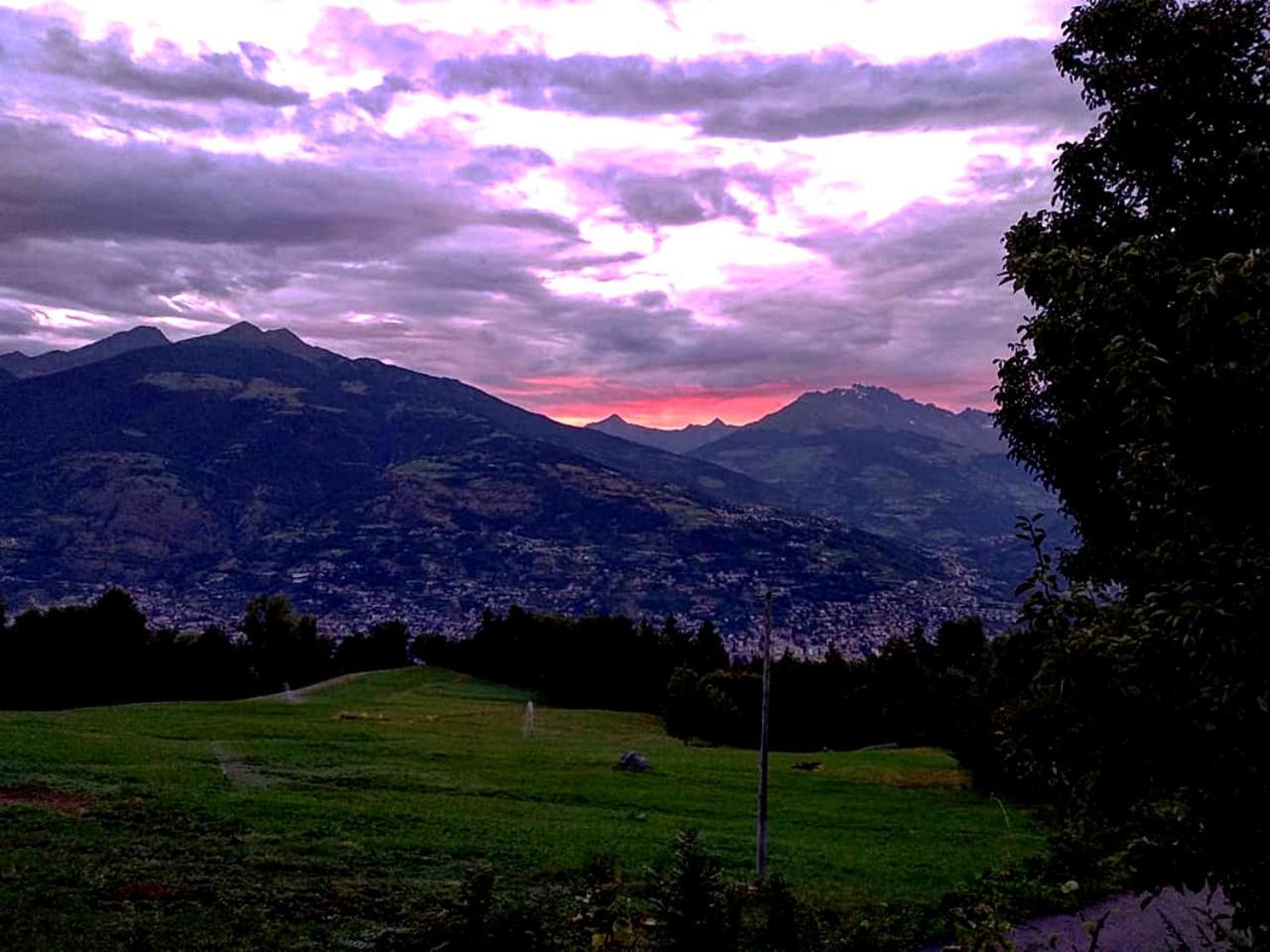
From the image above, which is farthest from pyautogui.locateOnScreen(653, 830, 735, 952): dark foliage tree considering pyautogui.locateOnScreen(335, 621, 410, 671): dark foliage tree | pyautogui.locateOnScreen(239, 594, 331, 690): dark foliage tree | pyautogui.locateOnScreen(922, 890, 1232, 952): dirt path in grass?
pyautogui.locateOnScreen(335, 621, 410, 671): dark foliage tree

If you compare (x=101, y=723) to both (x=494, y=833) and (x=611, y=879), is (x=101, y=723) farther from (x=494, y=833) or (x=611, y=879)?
(x=611, y=879)

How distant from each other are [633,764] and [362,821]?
2065cm

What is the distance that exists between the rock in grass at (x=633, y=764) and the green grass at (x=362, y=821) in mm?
1090

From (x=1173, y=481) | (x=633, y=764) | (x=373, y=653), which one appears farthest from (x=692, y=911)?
(x=373, y=653)

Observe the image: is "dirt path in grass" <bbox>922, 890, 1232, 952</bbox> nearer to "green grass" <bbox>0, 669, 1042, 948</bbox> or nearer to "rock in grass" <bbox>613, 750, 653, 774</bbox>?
"green grass" <bbox>0, 669, 1042, 948</bbox>

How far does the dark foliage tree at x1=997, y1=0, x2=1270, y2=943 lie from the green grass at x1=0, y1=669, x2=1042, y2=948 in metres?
4.04

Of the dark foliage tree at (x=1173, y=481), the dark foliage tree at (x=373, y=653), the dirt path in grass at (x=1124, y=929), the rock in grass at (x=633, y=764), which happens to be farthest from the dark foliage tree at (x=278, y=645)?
the dark foliage tree at (x=1173, y=481)

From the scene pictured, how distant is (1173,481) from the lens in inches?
311

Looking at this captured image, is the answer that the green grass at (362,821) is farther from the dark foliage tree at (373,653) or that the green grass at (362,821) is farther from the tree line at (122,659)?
the dark foliage tree at (373,653)

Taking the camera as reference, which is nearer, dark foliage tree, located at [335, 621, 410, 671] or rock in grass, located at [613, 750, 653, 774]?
rock in grass, located at [613, 750, 653, 774]

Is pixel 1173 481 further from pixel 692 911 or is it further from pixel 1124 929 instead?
pixel 1124 929

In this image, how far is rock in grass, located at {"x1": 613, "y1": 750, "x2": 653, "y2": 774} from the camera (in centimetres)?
4956

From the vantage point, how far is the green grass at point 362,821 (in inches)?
844

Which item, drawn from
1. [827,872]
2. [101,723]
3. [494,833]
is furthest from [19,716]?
[827,872]
